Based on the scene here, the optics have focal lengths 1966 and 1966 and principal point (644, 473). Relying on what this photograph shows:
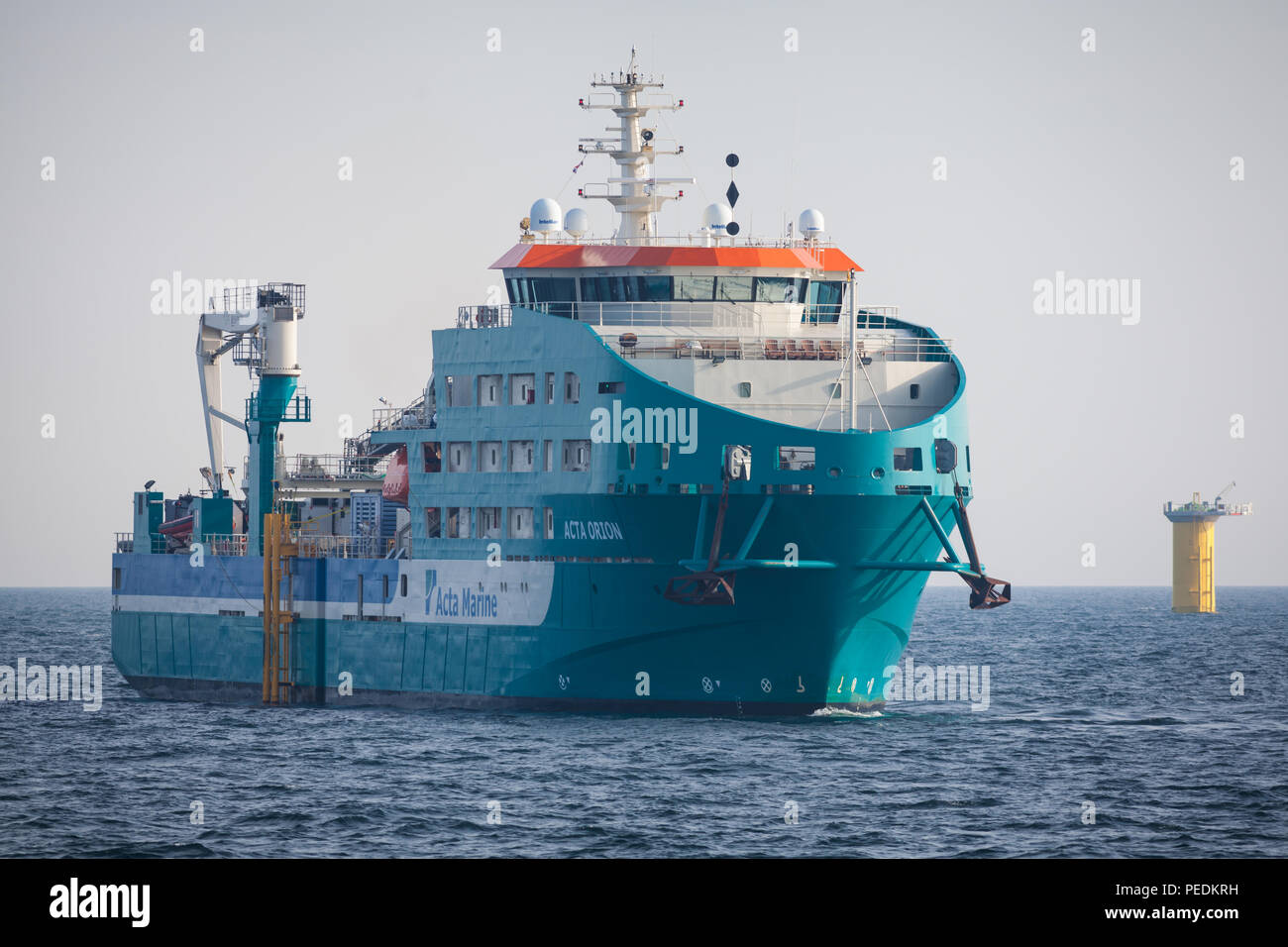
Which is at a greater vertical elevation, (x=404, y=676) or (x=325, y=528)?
(x=325, y=528)

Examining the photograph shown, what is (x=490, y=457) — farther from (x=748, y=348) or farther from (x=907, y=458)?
(x=907, y=458)

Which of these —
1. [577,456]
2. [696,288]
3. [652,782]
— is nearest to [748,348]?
[696,288]

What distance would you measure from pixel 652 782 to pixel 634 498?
310 inches

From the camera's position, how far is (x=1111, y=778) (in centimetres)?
4253

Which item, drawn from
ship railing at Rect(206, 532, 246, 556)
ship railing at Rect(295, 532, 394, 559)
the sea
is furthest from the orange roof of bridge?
ship railing at Rect(206, 532, 246, 556)

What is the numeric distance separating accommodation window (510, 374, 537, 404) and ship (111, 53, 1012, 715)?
11cm

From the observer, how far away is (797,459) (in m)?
44.4

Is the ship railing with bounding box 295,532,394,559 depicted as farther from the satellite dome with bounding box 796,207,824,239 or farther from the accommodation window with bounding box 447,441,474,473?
the satellite dome with bounding box 796,207,824,239

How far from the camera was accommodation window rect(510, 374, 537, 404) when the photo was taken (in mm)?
49625

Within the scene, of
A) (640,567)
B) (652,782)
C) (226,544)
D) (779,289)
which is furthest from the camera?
(226,544)

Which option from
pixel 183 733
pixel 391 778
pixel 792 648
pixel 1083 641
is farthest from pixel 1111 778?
pixel 1083 641
